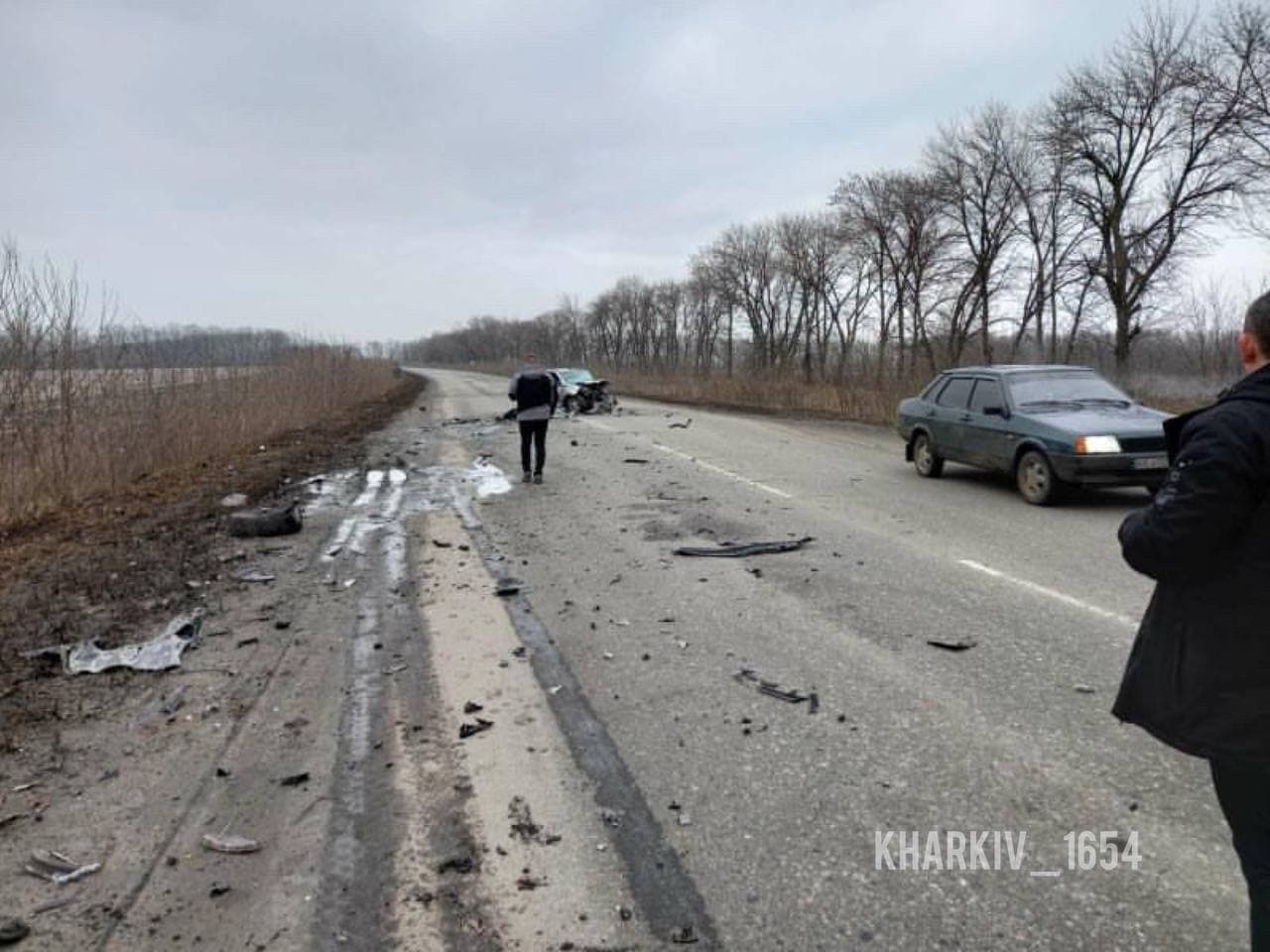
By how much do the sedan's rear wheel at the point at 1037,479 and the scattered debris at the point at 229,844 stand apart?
9.06 metres

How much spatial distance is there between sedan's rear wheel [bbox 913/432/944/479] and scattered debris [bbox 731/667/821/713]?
8388 mm

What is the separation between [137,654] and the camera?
4988 millimetres

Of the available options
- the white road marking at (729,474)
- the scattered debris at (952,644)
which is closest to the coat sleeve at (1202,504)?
the scattered debris at (952,644)

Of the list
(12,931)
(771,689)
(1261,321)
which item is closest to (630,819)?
(771,689)

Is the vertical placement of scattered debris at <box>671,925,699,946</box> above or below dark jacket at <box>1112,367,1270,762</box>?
below

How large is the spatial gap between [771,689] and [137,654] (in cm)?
379

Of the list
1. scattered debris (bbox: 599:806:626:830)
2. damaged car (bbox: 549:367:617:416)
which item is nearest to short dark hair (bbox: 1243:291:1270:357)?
scattered debris (bbox: 599:806:626:830)

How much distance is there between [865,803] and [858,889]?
1.79ft

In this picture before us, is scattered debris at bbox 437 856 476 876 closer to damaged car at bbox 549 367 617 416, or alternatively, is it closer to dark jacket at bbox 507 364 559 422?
dark jacket at bbox 507 364 559 422

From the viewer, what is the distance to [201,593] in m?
6.49

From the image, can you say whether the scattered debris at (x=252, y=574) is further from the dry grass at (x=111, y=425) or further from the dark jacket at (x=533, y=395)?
the dark jacket at (x=533, y=395)

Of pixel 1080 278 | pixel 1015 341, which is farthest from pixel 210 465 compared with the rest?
pixel 1015 341

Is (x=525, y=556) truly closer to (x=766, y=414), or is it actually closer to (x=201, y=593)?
(x=201, y=593)

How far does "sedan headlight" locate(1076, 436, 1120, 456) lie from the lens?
9.19 metres
